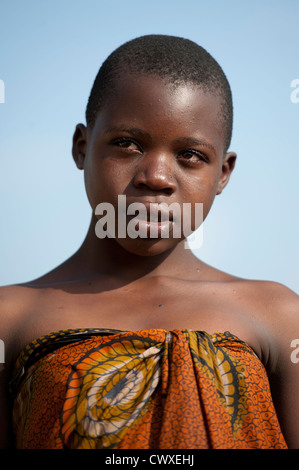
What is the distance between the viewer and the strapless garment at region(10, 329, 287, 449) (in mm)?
1595

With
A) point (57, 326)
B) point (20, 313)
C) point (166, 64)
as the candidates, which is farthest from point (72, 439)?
point (166, 64)

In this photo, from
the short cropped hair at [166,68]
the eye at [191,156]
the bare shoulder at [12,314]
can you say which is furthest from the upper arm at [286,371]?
the bare shoulder at [12,314]

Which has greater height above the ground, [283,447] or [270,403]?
[270,403]

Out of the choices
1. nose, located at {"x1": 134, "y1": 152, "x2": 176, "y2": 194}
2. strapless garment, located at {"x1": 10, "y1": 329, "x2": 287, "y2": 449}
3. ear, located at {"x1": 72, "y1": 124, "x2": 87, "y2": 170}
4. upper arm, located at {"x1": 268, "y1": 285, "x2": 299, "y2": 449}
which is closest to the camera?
strapless garment, located at {"x1": 10, "y1": 329, "x2": 287, "y2": 449}

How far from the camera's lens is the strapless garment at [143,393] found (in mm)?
1595

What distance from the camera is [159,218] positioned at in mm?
1925

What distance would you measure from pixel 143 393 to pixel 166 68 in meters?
1.13

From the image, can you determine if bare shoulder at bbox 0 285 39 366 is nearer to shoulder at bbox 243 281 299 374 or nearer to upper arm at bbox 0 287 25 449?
upper arm at bbox 0 287 25 449

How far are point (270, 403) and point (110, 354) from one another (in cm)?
55

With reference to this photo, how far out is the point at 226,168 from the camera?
2.35 meters

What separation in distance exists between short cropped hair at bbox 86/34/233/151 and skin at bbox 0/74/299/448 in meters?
0.05

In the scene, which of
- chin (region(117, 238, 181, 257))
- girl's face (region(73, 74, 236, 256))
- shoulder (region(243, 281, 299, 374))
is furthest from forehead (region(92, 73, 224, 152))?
shoulder (region(243, 281, 299, 374))
